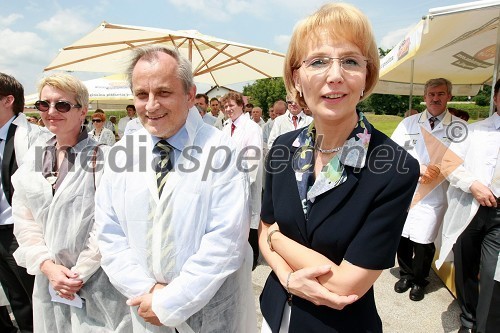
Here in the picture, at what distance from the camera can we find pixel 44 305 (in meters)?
2.18

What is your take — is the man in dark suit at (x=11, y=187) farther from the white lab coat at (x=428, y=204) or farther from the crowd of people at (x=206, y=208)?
the white lab coat at (x=428, y=204)

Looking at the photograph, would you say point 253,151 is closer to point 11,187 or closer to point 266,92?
point 11,187

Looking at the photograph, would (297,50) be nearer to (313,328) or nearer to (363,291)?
(363,291)

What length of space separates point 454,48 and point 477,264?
3120 mm

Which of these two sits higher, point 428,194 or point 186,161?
point 186,161

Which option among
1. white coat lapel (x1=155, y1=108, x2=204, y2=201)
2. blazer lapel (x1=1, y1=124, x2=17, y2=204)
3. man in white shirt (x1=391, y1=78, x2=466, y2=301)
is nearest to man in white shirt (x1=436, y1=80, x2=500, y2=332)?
man in white shirt (x1=391, y1=78, x2=466, y2=301)

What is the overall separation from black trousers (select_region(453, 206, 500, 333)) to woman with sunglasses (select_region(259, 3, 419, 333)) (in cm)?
197

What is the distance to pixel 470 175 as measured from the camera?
3.05 m

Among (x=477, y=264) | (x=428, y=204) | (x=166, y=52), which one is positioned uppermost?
(x=166, y=52)

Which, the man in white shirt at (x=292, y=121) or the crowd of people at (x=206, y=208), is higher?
the man in white shirt at (x=292, y=121)

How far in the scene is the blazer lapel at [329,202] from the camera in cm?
131

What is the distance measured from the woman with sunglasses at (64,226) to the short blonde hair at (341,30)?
1.46 metres

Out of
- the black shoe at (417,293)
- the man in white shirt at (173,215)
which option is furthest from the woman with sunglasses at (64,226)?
the black shoe at (417,293)

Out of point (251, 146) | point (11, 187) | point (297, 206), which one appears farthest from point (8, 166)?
point (251, 146)
